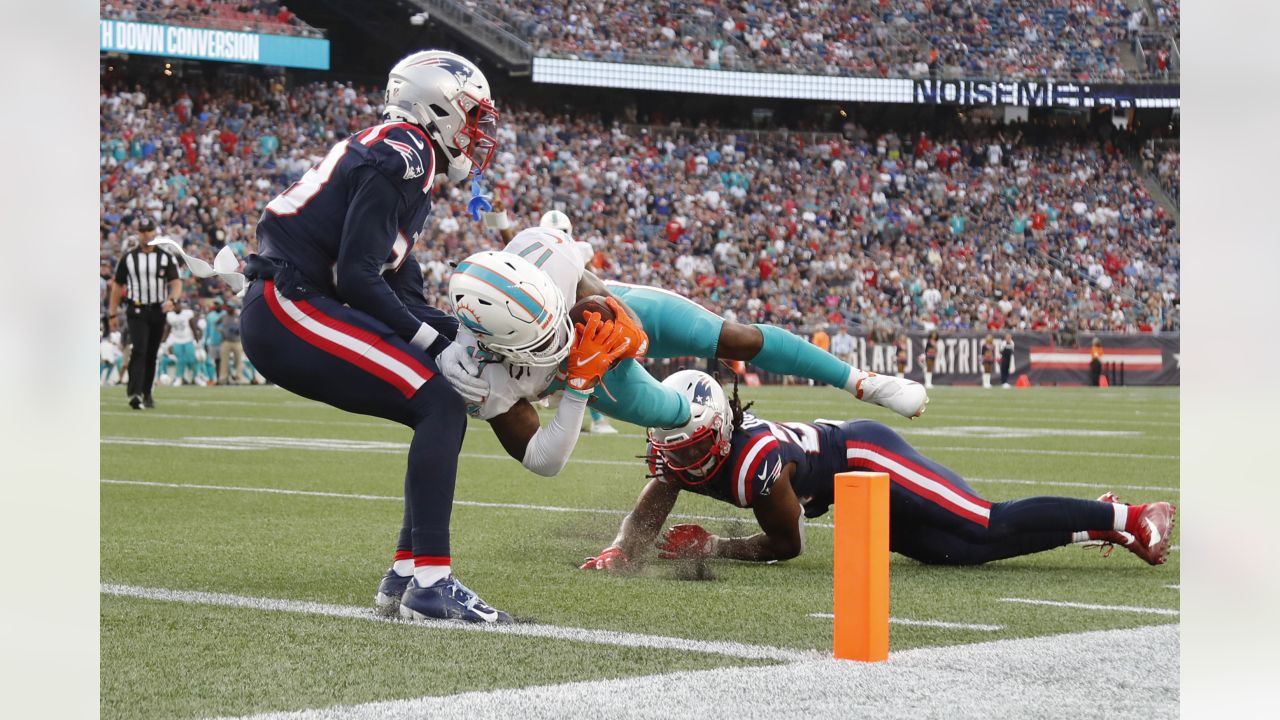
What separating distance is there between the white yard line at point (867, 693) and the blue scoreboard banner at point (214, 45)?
2335 centimetres

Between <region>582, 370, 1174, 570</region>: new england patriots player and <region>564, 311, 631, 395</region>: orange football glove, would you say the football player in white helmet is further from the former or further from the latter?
<region>582, 370, 1174, 570</region>: new england patriots player

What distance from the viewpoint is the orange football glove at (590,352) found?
13.1ft

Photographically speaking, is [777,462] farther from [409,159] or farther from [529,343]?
[409,159]

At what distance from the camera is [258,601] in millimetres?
4008

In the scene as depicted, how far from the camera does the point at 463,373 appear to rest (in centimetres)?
397

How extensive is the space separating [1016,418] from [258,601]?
468 inches

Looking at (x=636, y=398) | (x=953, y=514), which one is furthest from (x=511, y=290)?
(x=953, y=514)

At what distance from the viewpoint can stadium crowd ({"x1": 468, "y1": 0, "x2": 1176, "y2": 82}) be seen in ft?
95.2

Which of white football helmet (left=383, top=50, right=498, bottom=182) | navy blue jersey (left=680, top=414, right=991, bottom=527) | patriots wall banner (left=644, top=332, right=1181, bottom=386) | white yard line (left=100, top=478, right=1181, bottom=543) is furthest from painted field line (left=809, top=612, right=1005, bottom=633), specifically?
patriots wall banner (left=644, top=332, right=1181, bottom=386)

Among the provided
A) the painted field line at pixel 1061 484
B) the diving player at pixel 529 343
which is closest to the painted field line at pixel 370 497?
the painted field line at pixel 1061 484

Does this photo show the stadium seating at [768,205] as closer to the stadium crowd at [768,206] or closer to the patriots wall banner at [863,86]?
the stadium crowd at [768,206]

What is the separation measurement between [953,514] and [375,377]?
1.98m
